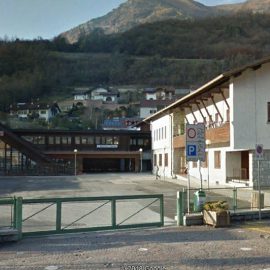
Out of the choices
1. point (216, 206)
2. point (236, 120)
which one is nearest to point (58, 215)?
point (216, 206)

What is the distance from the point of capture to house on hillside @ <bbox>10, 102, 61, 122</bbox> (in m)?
115

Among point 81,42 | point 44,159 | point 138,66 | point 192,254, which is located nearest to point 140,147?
point 44,159

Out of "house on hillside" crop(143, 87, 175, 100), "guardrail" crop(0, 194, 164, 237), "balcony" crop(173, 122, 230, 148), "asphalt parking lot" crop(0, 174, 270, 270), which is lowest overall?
"asphalt parking lot" crop(0, 174, 270, 270)

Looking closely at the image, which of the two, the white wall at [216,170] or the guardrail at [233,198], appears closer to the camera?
the guardrail at [233,198]

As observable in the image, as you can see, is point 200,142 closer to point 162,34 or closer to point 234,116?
point 234,116

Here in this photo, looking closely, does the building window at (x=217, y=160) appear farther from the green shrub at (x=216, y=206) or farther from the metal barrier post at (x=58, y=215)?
the metal barrier post at (x=58, y=215)

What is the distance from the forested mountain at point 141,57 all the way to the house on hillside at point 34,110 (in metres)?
5.29

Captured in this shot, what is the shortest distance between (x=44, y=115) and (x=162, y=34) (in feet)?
226

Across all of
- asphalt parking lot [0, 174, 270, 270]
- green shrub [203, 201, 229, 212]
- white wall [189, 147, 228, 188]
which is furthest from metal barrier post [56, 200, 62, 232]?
white wall [189, 147, 228, 188]

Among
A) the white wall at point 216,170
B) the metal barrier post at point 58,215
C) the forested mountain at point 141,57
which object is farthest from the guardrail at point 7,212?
the forested mountain at point 141,57

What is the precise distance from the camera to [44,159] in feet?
191

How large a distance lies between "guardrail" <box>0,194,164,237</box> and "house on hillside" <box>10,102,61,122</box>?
10091 cm

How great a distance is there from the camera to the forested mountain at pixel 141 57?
137m

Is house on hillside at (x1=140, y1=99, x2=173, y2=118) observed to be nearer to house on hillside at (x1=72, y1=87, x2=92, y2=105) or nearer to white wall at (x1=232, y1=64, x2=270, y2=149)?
house on hillside at (x1=72, y1=87, x2=92, y2=105)
